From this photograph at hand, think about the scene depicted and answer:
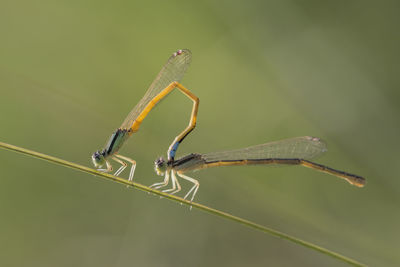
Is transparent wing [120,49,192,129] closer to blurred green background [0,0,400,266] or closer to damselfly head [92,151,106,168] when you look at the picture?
damselfly head [92,151,106,168]

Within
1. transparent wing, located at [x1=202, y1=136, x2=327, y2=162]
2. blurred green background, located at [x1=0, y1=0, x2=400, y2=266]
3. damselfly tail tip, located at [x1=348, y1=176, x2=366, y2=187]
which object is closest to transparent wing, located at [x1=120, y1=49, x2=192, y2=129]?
blurred green background, located at [x1=0, y1=0, x2=400, y2=266]

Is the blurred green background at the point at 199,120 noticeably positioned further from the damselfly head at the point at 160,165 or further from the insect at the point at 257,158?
the damselfly head at the point at 160,165

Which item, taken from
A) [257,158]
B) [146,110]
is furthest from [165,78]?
[257,158]

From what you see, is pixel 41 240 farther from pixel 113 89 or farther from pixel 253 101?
pixel 253 101

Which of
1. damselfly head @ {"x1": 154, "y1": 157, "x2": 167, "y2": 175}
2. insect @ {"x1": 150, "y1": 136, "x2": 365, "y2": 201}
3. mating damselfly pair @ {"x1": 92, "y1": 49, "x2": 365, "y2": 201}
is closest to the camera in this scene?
mating damselfly pair @ {"x1": 92, "y1": 49, "x2": 365, "y2": 201}

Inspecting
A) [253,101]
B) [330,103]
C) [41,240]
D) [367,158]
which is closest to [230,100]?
[253,101]

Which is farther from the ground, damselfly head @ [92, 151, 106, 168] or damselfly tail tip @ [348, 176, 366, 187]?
damselfly tail tip @ [348, 176, 366, 187]

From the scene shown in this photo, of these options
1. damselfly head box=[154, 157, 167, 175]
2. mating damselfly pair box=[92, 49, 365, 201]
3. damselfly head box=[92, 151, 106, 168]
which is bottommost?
damselfly head box=[92, 151, 106, 168]
